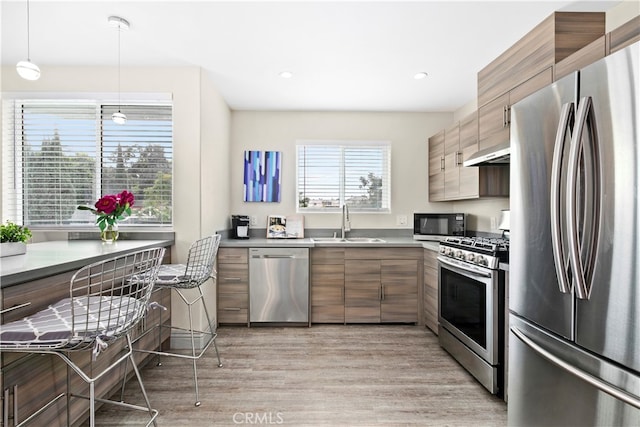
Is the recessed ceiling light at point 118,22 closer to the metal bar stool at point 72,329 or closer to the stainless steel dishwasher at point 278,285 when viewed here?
the metal bar stool at point 72,329

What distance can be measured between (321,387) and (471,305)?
1.19 meters

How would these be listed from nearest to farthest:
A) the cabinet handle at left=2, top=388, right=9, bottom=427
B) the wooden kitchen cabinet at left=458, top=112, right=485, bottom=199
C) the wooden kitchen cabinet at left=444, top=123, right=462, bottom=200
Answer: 1. the cabinet handle at left=2, top=388, right=9, bottom=427
2. the wooden kitchen cabinet at left=458, top=112, right=485, bottom=199
3. the wooden kitchen cabinet at left=444, top=123, right=462, bottom=200

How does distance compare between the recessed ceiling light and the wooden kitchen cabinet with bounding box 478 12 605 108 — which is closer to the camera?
the wooden kitchen cabinet with bounding box 478 12 605 108

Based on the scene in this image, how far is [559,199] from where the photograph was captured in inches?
44.7

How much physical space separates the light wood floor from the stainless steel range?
162 mm

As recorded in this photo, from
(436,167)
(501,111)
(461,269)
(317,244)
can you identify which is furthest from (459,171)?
(317,244)

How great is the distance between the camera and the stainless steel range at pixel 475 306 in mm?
2006

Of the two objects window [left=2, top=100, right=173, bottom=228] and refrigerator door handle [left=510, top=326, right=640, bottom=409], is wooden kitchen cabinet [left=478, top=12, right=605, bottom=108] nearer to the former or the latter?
refrigerator door handle [left=510, top=326, right=640, bottom=409]

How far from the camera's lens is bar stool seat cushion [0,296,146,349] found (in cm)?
112

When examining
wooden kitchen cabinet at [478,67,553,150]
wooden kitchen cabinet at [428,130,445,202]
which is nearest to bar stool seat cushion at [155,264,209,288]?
wooden kitchen cabinet at [478,67,553,150]

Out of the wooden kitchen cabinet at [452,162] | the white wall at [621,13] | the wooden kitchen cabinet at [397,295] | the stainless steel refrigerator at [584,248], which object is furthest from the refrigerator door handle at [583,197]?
the wooden kitchen cabinet at [397,295]

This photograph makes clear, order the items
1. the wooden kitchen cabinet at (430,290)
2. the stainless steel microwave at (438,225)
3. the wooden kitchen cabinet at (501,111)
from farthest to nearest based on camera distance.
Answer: the stainless steel microwave at (438,225) < the wooden kitchen cabinet at (430,290) < the wooden kitchen cabinet at (501,111)

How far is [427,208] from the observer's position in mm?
3994

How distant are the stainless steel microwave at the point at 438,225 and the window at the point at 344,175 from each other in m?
0.46
